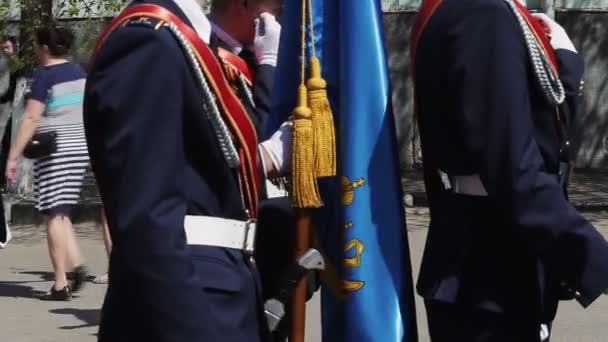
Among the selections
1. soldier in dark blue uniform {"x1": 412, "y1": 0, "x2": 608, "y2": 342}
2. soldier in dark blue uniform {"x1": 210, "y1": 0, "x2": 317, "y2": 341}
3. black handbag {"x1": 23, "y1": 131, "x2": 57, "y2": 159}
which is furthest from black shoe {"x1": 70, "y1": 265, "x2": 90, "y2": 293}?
soldier in dark blue uniform {"x1": 412, "y1": 0, "x2": 608, "y2": 342}

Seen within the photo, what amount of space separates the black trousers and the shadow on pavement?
4.74m

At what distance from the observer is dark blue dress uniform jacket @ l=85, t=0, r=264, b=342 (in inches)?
112

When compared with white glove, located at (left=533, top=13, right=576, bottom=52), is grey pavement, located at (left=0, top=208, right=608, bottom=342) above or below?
below

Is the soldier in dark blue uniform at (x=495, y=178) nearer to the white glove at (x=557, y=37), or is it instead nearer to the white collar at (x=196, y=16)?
the white glove at (x=557, y=37)

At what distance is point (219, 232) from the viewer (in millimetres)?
3057

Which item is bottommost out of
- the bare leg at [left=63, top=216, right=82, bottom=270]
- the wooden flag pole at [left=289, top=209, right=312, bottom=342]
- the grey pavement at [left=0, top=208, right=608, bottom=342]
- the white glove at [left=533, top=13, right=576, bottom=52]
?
the grey pavement at [left=0, top=208, right=608, bottom=342]

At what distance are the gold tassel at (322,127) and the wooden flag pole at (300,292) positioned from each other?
0.13 meters

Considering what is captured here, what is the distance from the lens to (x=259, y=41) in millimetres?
3596

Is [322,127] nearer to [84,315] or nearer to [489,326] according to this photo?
[489,326]

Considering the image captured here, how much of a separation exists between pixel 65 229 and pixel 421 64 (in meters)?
5.51

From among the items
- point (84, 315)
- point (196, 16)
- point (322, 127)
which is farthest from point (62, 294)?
point (196, 16)

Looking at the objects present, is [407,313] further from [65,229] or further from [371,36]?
[65,229]

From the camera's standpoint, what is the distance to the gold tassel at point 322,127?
3266mm

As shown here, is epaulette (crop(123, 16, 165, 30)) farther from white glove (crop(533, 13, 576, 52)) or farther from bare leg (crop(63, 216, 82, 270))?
bare leg (crop(63, 216, 82, 270))
